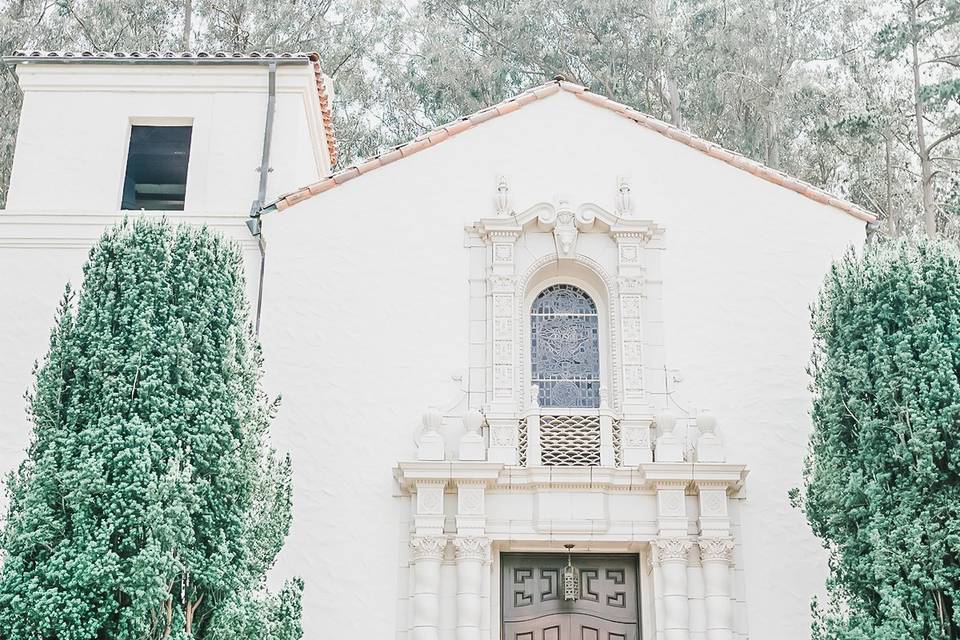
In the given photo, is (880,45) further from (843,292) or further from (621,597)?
(621,597)

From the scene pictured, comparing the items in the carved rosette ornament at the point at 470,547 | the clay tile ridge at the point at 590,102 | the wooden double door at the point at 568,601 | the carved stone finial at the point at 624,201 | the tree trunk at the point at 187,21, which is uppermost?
the tree trunk at the point at 187,21

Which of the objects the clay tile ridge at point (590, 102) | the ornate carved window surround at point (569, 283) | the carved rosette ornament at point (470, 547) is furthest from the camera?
the clay tile ridge at point (590, 102)

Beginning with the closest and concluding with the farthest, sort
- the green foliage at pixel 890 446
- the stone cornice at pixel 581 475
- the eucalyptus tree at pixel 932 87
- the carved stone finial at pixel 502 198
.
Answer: the green foliage at pixel 890 446 < the stone cornice at pixel 581 475 < the carved stone finial at pixel 502 198 < the eucalyptus tree at pixel 932 87

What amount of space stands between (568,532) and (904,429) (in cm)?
358

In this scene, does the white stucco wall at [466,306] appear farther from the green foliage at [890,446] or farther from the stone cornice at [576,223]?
the green foliage at [890,446]

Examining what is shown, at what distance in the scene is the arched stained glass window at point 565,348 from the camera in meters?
12.9

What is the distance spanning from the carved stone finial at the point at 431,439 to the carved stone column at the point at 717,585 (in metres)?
2.91

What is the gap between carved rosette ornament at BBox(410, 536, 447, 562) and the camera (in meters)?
11.6

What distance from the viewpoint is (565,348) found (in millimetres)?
13180

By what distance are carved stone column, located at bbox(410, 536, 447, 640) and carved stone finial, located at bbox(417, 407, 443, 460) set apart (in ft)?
2.81

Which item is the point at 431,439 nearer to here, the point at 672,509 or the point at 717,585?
the point at 672,509

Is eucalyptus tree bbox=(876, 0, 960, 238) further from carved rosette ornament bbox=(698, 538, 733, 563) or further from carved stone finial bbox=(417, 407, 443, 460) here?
carved stone finial bbox=(417, 407, 443, 460)

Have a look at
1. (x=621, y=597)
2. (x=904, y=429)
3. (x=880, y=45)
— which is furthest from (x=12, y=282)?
(x=880, y=45)

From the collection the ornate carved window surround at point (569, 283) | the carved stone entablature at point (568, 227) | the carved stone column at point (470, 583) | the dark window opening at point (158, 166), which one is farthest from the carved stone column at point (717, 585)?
the dark window opening at point (158, 166)
